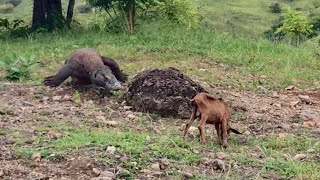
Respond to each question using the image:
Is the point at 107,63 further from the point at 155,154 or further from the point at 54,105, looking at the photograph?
the point at 155,154

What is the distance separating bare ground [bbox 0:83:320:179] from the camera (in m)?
3.62

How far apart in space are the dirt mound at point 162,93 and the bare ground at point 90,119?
151mm

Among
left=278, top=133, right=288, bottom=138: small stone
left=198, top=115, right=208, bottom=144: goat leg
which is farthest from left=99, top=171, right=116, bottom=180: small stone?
left=278, top=133, right=288, bottom=138: small stone

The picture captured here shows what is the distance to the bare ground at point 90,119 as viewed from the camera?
142 inches

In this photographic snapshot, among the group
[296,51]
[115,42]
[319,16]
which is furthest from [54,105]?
[319,16]

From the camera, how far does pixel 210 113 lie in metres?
4.35

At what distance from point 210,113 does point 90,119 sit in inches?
45.6

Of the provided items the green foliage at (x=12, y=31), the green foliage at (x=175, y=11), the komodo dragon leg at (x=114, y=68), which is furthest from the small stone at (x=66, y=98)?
the green foliage at (x=175, y=11)

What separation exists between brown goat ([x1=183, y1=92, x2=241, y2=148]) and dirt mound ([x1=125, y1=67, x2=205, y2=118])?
1024 mm

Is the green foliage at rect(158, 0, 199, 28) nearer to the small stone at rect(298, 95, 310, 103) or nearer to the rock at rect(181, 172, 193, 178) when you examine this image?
the small stone at rect(298, 95, 310, 103)

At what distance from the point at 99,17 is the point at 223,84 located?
7.74 meters

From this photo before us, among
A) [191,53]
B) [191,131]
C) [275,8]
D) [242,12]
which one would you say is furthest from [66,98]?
[275,8]

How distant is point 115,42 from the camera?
9867 mm

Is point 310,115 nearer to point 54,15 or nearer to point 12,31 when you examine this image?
point 54,15
